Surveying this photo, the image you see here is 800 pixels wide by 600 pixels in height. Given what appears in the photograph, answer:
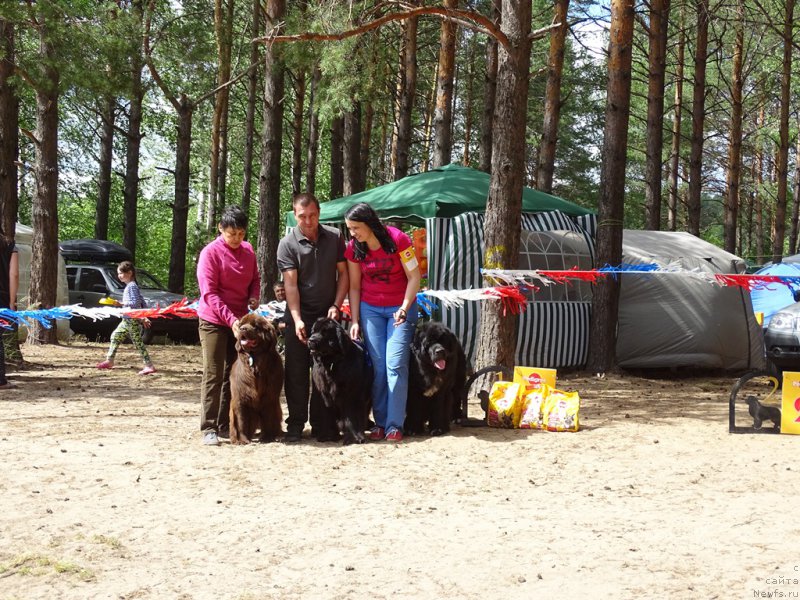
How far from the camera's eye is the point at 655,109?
46.2 feet

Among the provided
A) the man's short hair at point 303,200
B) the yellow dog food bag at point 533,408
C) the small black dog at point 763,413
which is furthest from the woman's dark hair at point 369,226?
the small black dog at point 763,413

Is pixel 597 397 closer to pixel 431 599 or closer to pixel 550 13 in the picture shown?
pixel 431 599

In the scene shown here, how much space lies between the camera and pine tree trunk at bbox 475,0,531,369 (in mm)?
8398

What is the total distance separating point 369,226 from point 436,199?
15.3ft

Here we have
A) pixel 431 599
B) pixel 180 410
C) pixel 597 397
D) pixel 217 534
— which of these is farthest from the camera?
pixel 597 397

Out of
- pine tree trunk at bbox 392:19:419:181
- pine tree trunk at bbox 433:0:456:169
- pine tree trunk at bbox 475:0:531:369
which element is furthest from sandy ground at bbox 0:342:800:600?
pine tree trunk at bbox 392:19:419:181

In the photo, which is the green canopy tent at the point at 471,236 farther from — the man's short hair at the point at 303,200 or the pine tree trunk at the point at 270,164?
the man's short hair at the point at 303,200

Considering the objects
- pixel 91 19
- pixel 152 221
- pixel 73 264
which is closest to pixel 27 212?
pixel 152 221

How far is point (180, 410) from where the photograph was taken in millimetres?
8016

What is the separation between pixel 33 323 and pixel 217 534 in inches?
428

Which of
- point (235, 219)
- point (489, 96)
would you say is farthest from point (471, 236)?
point (489, 96)

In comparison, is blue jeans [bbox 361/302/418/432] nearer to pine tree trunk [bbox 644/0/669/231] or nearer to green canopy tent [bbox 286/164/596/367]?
green canopy tent [bbox 286/164/596/367]

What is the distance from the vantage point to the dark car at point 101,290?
1569 centimetres

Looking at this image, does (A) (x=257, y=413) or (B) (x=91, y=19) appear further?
(B) (x=91, y=19)
